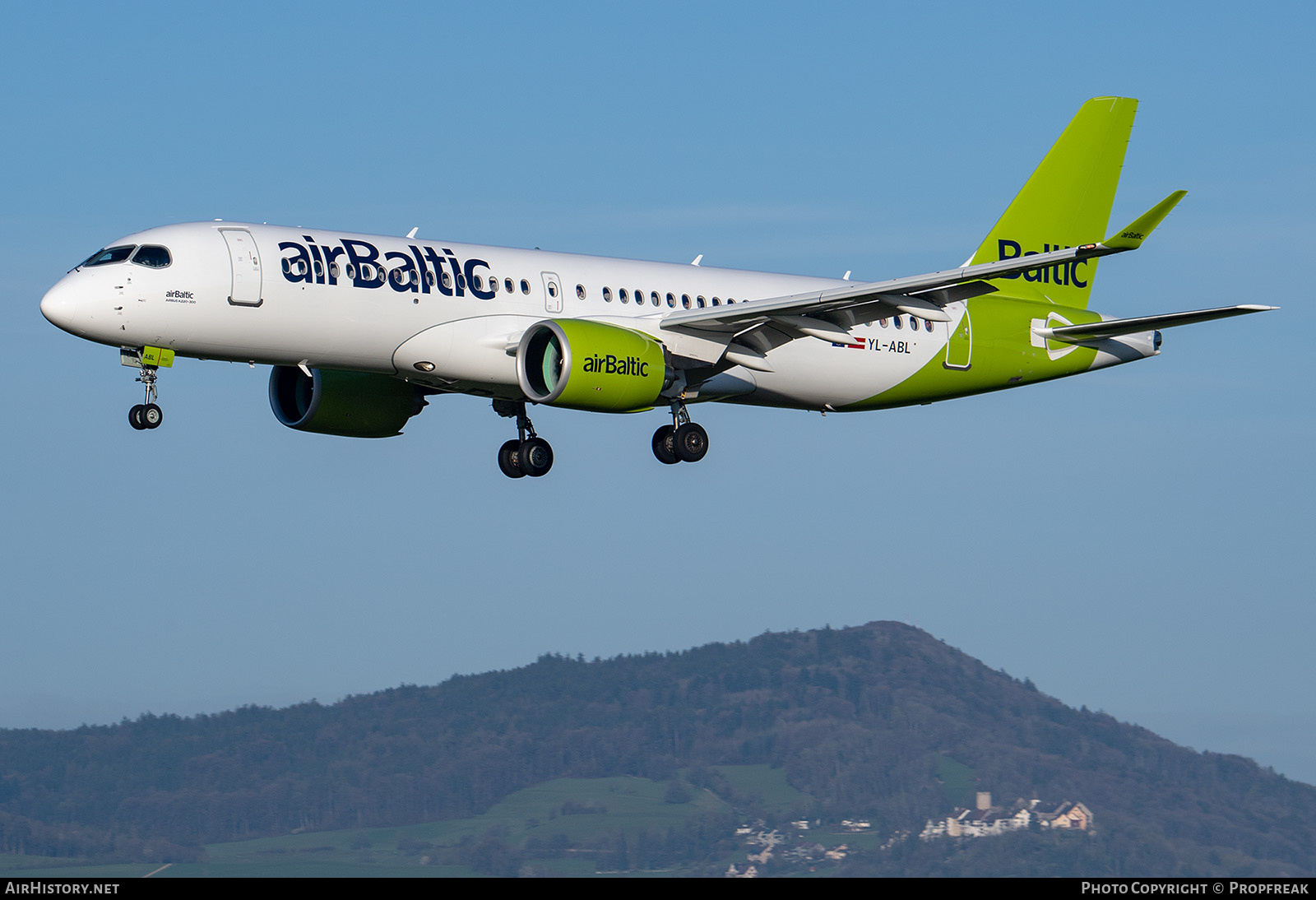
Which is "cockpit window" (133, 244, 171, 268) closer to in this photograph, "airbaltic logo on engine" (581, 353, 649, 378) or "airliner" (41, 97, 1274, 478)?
"airliner" (41, 97, 1274, 478)

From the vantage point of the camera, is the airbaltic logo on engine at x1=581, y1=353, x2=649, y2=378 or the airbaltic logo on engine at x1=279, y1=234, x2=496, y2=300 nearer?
the airbaltic logo on engine at x1=279, y1=234, x2=496, y2=300

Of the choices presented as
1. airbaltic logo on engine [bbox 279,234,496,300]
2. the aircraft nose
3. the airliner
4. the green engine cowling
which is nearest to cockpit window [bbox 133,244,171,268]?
the airliner

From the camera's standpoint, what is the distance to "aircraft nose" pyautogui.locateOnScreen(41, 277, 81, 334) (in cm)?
3438

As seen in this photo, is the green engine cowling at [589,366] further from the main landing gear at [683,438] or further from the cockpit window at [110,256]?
the cockpit window at [110,256]

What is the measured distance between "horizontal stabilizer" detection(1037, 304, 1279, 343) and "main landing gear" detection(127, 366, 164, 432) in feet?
76.0

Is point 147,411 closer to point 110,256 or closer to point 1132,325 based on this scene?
point 110,256

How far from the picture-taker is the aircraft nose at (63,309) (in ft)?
113

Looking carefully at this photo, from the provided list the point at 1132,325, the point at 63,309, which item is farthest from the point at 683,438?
the point at 63,309

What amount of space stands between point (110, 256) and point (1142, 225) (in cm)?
2181

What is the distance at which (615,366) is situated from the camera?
36.8 m

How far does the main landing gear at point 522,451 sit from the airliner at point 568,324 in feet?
0.17

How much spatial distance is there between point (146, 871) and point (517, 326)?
162 meters
